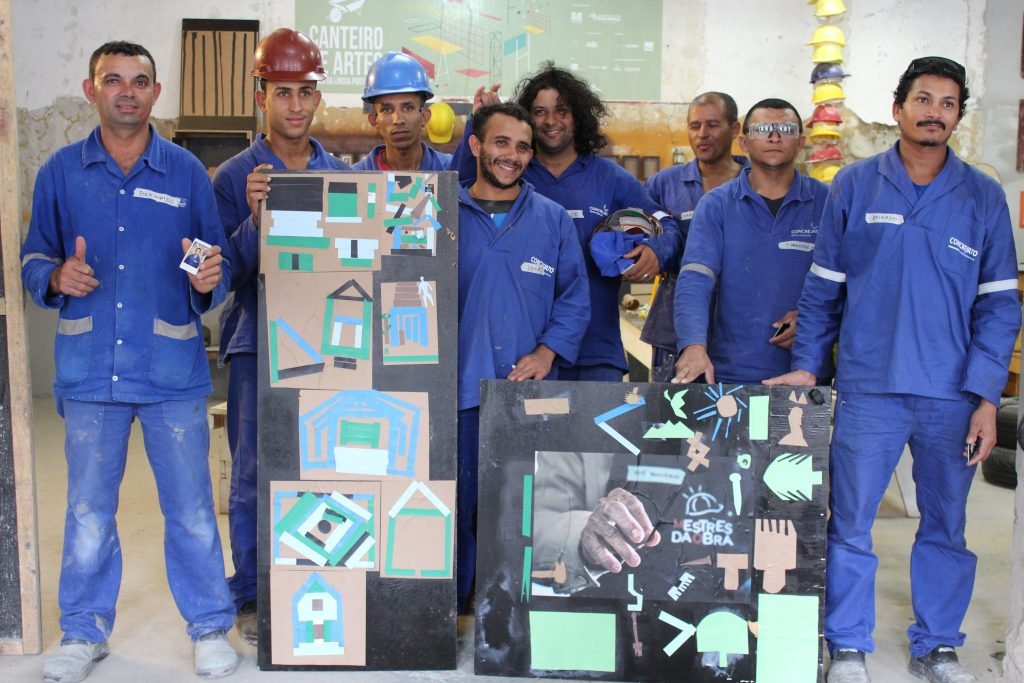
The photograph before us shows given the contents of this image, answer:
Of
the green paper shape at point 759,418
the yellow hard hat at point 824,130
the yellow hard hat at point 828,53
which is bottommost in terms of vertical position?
the green paper shape at point 759,418

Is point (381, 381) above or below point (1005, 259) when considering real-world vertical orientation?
below

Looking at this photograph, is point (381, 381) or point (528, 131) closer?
point (381, 381)

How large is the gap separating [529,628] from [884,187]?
68.1 inches

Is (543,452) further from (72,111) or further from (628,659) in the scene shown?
(72,111)

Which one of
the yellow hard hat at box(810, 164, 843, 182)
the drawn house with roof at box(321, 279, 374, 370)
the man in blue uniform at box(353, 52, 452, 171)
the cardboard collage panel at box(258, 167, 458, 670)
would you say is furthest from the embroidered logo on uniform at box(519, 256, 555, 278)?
the yellow hard hat at box(810, 164, 843, 182)

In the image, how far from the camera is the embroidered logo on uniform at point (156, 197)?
3090mm

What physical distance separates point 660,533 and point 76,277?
186cm

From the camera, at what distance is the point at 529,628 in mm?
3084

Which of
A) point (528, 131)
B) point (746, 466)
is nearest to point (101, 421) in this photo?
point (528, 131)

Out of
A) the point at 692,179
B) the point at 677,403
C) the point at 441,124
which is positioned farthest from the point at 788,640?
the point at 441,124

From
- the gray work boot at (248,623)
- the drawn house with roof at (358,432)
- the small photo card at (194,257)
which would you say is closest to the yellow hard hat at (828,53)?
the drawn house with roof at (358,432)

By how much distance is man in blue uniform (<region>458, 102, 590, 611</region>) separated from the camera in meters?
3.31

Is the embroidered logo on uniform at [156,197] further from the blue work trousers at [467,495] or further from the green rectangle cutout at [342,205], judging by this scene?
the blue work trousers at [467,495]

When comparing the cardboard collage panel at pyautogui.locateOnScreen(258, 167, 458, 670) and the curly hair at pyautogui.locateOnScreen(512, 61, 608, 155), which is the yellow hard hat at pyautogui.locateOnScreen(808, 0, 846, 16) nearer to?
the curly hair at pyautogui.locateOnScreen(512, 61, 608, 155)
